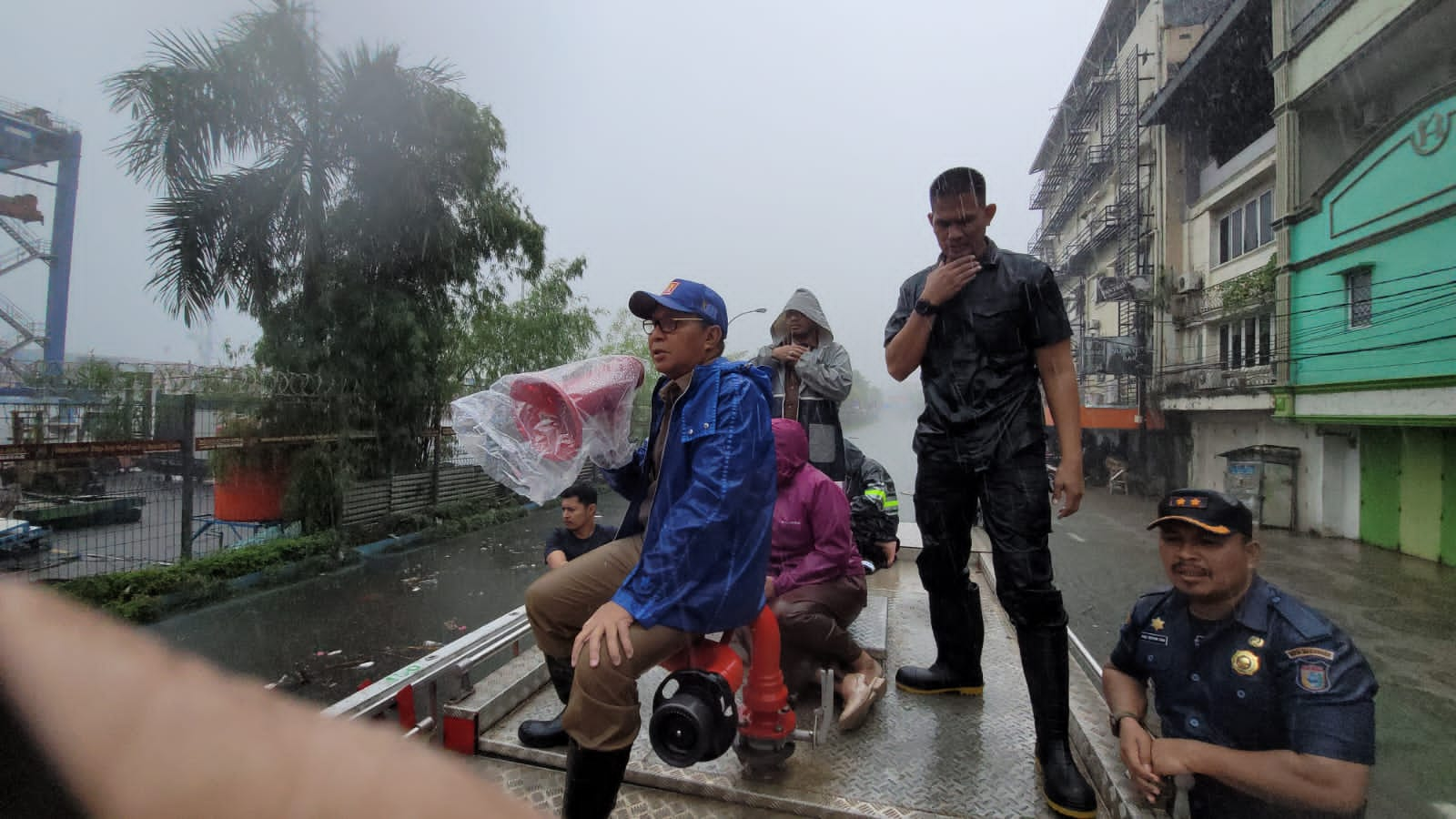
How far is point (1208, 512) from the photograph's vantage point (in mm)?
1815

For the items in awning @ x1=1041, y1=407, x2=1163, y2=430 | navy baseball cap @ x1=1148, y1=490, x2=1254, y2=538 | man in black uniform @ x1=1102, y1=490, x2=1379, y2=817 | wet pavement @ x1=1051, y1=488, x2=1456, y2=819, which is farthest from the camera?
awning @ x1=1041, y1=407, x2=1163, y2=430

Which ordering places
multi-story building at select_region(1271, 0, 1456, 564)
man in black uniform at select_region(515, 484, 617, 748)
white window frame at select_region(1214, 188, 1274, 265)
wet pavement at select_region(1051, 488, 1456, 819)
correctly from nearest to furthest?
1. man in black uniform at select_region(515, 484, 617, 748)
2. wet pavement at select_region(1051, 488, 1456, 819)
3. multi-story building at select_region(1271, 0, 1456, 564)
4. white window frame at select_region(1214, 188, 1274, 265)

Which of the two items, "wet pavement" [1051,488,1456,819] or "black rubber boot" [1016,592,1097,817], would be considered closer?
"black rubber boot" [1016,592,1097,817]

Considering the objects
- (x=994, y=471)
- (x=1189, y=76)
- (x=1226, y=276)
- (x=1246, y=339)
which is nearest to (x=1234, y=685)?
(x=994, y=471)

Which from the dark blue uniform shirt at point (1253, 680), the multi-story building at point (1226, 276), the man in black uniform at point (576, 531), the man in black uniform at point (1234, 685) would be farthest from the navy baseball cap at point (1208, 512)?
the multi-story building at point (1226, 276)

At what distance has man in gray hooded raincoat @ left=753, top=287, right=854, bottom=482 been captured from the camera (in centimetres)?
338

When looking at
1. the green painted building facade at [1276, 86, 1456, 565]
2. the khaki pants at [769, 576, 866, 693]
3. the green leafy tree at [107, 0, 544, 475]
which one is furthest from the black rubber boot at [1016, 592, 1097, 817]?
the green painted building facade at [1276, 86, 1456, 565]

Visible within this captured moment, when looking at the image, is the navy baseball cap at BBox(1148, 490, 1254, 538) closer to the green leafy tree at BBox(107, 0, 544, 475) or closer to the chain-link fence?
the chain-link fence

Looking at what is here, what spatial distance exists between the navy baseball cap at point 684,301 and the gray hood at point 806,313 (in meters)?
1.57

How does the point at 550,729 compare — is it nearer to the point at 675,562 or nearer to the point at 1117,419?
the point at 675,562

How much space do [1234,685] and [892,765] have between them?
99cm

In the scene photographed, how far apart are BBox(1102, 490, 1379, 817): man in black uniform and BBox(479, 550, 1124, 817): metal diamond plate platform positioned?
325 millimetres

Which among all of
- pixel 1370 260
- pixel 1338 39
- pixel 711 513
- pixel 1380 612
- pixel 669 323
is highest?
pixel 1338 39

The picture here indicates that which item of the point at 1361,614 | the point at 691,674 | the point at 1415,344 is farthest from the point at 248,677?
the point at 1415,344
